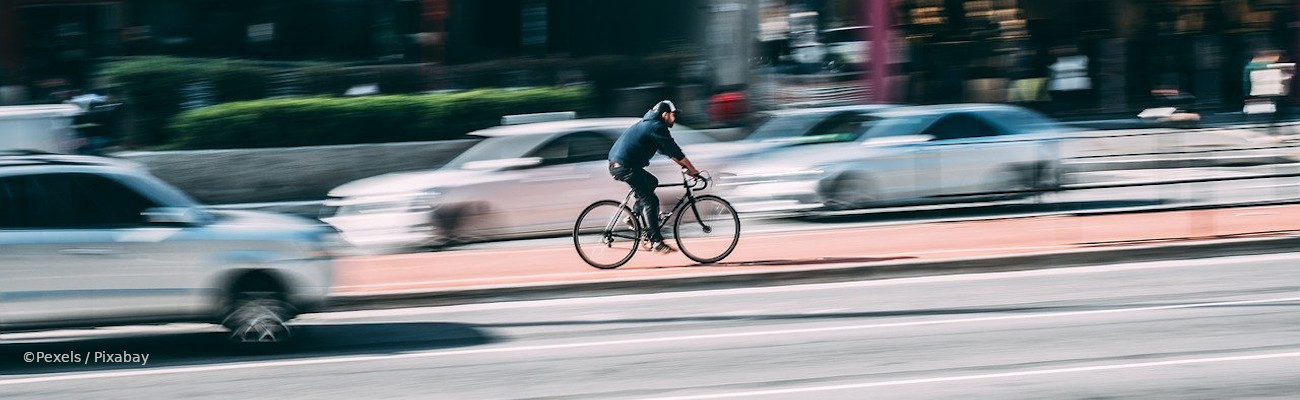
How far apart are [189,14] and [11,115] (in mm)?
6929

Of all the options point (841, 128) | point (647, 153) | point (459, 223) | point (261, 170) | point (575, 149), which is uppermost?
point (647, 153)

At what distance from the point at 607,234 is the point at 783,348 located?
3.72m

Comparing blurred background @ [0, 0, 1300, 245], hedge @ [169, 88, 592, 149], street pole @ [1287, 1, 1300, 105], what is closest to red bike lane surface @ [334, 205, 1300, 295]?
blurred background @ [0, 0, 1300, 245]

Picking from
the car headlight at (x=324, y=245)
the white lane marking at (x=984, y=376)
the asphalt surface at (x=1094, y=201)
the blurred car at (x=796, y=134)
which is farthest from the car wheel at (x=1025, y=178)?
the car headlight at (x=324, y=245)

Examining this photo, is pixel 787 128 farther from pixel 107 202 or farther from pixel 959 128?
pixel 107 202

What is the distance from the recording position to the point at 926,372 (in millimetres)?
7977

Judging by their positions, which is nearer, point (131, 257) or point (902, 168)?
point (131, 257)

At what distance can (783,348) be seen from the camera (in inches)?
348

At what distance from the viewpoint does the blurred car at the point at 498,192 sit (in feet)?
47.5

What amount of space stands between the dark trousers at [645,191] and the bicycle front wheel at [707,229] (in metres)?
0.20

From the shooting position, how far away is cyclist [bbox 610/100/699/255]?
11.9 m

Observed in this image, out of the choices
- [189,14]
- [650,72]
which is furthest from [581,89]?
[189,14]

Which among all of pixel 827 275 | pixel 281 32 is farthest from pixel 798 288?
pixel 281 32

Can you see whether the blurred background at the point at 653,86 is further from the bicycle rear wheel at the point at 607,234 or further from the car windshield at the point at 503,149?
the bicycle rear wheel at the point at 607,234
